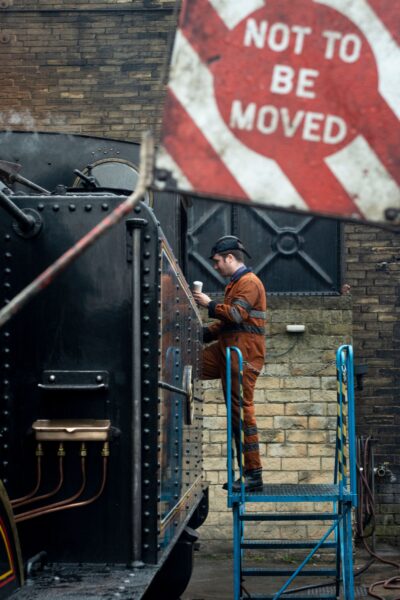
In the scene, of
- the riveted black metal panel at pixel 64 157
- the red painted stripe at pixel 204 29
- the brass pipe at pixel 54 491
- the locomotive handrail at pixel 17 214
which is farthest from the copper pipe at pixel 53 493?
the riveted black metal panel at pixel 64 157

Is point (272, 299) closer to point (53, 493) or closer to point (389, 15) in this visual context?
point (53, 493)

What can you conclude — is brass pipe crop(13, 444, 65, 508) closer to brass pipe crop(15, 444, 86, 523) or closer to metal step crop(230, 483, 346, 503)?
brass pipe crop(15, 444, 86, 523)

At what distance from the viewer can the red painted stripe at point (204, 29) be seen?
2.01 meters

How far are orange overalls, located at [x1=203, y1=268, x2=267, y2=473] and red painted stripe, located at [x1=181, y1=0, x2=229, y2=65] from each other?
14.0 ft

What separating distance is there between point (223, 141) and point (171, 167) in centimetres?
13

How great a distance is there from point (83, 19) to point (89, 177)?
6.75m

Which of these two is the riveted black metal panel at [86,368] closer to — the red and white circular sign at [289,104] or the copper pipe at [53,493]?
the copper pipe at [53,493]

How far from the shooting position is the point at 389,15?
2.05 metres

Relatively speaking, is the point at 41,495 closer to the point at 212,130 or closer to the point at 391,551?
the point at 212,130

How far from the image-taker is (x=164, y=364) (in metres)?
3.78


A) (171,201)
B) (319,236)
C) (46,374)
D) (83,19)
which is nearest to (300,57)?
(46,374)

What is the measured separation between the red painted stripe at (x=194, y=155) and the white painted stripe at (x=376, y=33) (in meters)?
0.38

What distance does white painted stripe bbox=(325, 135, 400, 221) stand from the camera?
2.02m

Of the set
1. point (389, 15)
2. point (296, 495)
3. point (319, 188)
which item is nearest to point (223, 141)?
point (319, 188)
